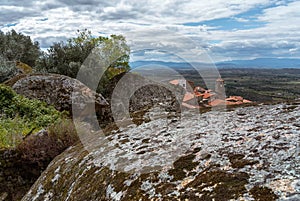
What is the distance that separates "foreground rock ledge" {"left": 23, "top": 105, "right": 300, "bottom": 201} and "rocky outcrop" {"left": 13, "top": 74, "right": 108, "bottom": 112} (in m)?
8.12

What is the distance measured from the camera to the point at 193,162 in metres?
3.90

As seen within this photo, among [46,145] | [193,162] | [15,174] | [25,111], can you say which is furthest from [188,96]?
[193,162]

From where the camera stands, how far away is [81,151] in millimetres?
5918

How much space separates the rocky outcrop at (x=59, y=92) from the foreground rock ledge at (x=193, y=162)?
8117 mm

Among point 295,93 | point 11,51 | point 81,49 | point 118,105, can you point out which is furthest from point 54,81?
point 295,93

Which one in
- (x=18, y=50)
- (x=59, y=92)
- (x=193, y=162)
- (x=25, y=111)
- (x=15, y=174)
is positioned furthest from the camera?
(x=18, y=50)

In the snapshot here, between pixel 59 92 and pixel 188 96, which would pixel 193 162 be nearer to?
pixel 59 92

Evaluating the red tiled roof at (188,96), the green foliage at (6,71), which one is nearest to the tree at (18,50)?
the green foliage at (6,71)

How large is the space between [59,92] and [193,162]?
1211 cm

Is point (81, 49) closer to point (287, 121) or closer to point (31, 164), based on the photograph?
point (31, 164)

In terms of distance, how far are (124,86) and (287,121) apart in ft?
44.8

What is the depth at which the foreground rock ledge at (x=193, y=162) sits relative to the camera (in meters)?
3.13

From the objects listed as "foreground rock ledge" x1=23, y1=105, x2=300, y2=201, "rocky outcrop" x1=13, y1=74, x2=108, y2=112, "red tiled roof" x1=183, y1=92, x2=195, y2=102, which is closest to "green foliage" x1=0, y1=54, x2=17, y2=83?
"rocky outcrop" x1=13, y1=74, x2=108, y2=112

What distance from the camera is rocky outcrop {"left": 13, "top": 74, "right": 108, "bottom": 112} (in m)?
14.3
